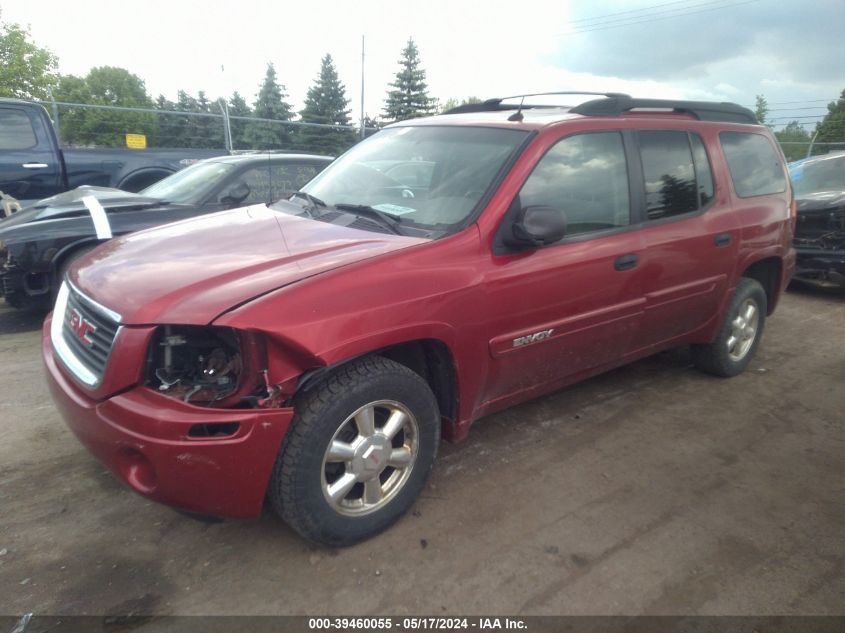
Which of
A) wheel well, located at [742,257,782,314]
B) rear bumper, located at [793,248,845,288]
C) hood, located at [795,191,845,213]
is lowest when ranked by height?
rear bumper, located at [793,248,845,288]

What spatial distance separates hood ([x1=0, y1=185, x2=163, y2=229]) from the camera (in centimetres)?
529

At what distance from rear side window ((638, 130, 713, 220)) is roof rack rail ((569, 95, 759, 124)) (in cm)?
20

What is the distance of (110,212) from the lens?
5.35 m

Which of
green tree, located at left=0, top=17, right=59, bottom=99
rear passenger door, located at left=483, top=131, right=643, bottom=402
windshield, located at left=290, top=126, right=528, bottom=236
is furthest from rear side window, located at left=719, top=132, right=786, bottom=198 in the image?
green tree, located at left=0, top=17, right=59, bottom=99

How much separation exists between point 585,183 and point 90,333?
8.14 feet

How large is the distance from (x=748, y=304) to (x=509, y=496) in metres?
2.71

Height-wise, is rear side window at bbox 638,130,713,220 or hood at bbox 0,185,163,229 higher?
rear side window at bbox 638,130,713,220

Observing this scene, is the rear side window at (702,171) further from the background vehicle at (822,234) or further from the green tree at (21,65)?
the green tree at (21,65)

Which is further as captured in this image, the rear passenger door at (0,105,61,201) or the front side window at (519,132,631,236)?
the rear passenger door at (0,105,61,201)

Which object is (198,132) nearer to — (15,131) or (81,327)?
(15,131)

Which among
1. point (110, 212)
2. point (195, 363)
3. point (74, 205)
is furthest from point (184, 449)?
point (74, 205)

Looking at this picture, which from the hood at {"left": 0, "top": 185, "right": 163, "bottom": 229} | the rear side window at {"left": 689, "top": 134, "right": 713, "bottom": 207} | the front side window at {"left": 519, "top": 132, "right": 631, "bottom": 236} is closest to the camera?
the front side window at {"left": 519, "top": 132, "right": 631, "bottom": 236}

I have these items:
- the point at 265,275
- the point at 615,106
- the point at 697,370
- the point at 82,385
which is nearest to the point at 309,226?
the point at 265,275

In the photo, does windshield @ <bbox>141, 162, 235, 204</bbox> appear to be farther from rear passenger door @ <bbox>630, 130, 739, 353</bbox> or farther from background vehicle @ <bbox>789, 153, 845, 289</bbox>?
background vehicle @ <bbox>789, 153, 845, 289</bbox>
